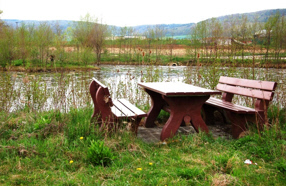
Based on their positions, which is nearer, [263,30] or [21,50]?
[263,30]

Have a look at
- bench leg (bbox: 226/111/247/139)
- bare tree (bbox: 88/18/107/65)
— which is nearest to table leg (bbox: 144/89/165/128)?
bench leg (bbox: 226/111/247/139)

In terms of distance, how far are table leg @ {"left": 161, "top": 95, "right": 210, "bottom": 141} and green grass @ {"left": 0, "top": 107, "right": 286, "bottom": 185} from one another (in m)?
0.16

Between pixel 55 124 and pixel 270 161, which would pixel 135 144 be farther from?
pixel 270 161

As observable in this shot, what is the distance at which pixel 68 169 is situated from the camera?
2.95 m

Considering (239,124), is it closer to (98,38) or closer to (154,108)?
(154,108)

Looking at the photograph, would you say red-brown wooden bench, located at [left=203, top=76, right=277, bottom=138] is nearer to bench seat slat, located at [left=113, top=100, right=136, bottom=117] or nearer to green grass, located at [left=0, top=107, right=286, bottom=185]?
green grass, located at [left=0, top=107, right=286, bottom=185]

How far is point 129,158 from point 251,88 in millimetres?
2471

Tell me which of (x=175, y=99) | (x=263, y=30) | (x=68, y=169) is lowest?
(x=68, y=169)

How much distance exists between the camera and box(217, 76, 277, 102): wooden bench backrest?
3939 mm

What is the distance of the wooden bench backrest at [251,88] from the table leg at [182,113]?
0.78 meters

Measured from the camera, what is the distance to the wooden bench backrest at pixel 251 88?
394 centimetres

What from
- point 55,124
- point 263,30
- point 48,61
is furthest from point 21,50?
point 55,124

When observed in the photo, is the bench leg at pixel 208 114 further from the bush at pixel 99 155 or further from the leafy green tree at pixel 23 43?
the leafy green tree at pixel 23 43

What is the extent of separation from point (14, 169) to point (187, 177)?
176 centimetres
